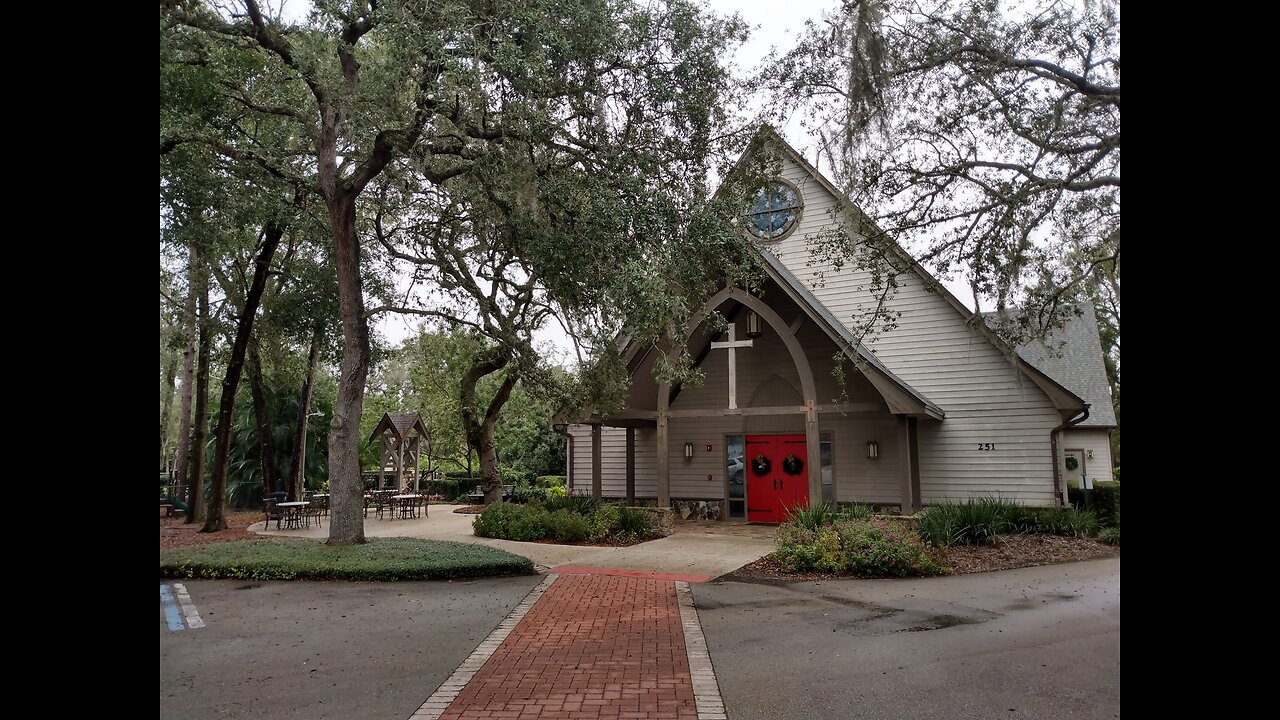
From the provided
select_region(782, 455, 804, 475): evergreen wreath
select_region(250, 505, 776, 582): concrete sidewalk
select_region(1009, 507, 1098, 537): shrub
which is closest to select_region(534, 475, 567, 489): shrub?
select_region(250, 505, 776, 582): concrete sidewalk

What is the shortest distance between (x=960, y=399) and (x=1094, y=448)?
7.20 meters

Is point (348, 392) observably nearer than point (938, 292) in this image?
Yes

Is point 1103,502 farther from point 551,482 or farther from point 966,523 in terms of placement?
point 551,482

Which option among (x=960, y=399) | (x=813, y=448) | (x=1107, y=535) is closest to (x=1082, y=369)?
(x=960, y=399)

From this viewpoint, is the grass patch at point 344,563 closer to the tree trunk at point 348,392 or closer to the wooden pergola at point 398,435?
the tree trunk at point 348,392

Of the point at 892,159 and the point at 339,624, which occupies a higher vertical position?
the point at 892,159

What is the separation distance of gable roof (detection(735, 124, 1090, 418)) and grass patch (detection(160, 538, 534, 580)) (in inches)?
290

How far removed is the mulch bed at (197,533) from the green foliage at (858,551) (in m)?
11.4

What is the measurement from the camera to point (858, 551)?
11844 millimetres

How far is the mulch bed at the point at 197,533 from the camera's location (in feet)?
52.2
